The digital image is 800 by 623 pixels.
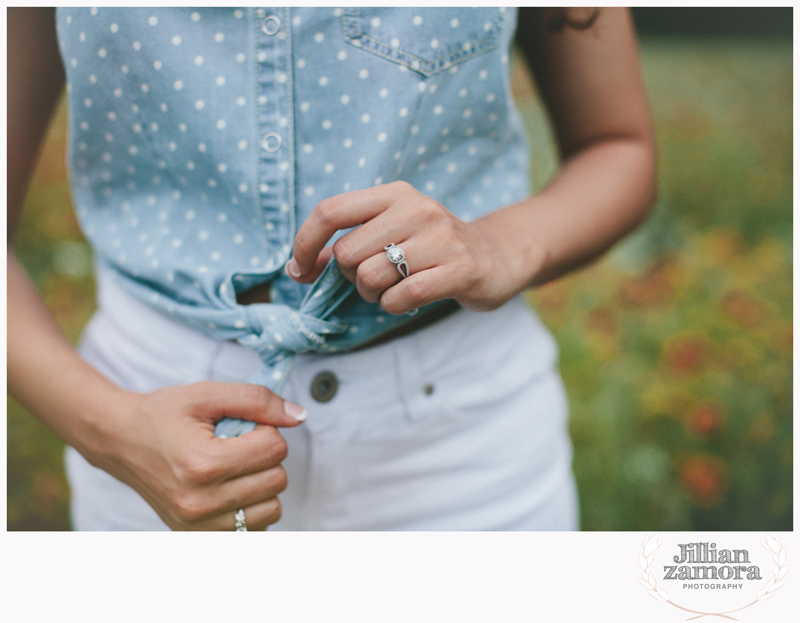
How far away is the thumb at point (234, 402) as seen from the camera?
0.63 metres

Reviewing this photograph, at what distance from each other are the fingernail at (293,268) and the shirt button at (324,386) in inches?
5.6

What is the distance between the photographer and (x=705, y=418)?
1449 millimetres

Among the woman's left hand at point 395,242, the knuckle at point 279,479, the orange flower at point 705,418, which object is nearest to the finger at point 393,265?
the woman's left hand at point 395,242

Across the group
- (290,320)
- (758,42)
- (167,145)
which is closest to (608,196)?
(290,320)

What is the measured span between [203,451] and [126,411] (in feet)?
0.43

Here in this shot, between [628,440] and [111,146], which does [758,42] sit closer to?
[628,440]

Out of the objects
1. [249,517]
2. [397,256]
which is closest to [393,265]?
[397,256]

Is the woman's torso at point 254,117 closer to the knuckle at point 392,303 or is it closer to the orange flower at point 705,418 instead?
the knuckle at point 392,303

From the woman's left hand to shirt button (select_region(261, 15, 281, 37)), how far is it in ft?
0.74

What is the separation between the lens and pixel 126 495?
0.78 meters

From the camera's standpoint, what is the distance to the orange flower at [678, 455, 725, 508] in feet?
4.70

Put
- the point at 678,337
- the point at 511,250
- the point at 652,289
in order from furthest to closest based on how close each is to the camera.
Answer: the point at 652,289
the point at 678,337
the point at 511,250

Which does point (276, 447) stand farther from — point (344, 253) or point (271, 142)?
point (271, 142)
